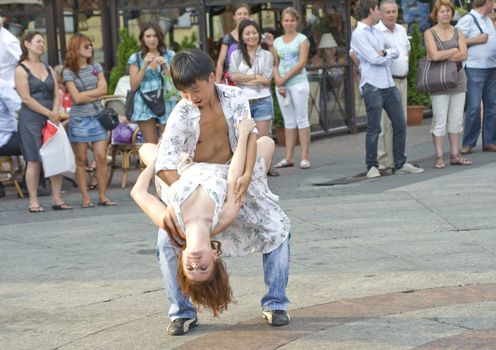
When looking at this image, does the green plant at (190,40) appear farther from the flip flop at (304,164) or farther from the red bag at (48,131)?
the red bag at (48,131)

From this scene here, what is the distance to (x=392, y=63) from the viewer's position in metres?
12.7

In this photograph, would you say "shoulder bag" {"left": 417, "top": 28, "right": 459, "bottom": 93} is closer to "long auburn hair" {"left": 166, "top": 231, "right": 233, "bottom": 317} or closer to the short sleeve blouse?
the short sleeve blouse

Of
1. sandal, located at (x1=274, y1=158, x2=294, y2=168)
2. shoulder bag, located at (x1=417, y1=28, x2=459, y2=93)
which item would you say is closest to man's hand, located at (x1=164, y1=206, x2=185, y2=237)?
shoulder bag, located at (x1=417, y1=28, x2=459, y2=93)

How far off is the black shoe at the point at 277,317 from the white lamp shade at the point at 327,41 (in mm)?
10423

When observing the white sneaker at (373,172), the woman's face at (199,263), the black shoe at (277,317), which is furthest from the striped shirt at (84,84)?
the woman's face at (199,263)

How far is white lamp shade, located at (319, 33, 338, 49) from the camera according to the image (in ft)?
54.2

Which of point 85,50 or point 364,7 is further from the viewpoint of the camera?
point 364,7

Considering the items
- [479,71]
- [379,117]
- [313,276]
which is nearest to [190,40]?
[479,71]

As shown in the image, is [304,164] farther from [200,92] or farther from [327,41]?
[200,92]

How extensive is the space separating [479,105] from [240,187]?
27.8ft

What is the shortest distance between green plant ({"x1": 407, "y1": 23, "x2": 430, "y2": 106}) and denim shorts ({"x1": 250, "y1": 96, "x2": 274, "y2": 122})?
477 cm

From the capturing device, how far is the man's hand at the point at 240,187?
6062 mm

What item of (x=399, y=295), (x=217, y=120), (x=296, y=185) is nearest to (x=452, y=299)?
(x=399, y=295)

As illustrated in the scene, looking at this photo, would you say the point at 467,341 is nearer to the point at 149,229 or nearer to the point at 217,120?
the point at 217,120
